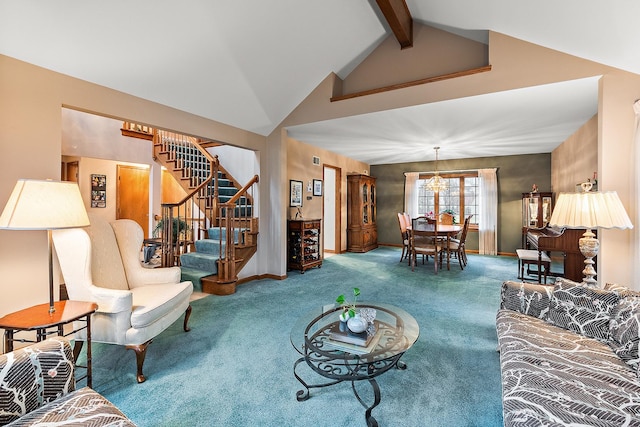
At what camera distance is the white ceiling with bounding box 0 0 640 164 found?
2234 mm

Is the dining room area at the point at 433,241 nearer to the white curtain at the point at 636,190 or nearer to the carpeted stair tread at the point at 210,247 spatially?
the white curtain at the point at 636,190

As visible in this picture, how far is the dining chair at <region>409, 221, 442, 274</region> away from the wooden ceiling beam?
2891mm

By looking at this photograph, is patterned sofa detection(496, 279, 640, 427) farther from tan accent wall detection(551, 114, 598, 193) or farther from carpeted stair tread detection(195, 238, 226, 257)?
carpeted stair tread detection(195, 238, 226, 257)

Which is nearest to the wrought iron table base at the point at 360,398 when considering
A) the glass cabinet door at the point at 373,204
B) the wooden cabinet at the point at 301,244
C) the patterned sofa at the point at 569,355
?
the patterned sofa at the point at 569,355

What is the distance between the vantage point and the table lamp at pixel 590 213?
2129 millimetres

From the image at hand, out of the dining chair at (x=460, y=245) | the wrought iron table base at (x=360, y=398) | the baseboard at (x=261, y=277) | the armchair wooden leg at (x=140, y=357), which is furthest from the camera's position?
the dining chair at (x=460, y=245)

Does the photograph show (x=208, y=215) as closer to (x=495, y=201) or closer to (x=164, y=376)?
(x=164, y=376)

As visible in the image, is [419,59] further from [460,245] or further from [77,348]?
[77,348]

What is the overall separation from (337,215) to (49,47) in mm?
5587

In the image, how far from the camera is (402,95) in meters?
3.75

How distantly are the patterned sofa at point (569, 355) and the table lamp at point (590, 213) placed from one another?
426 mm

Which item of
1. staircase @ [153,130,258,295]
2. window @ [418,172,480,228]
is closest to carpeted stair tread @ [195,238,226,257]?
staircase @ [153,130,258,295]

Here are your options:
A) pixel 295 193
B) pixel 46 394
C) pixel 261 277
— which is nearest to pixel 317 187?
pixel 295 193

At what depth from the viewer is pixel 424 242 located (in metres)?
5.51
